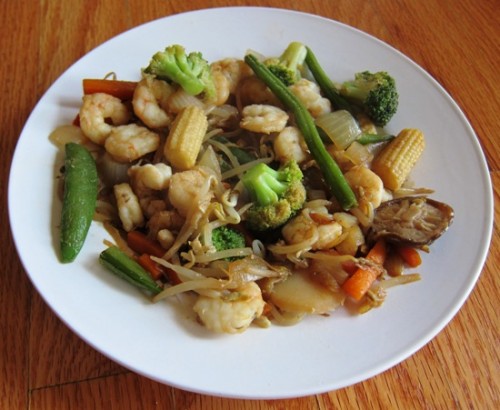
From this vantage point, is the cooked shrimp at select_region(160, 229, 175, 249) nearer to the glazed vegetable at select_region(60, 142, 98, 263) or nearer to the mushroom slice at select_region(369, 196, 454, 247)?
the glazed vegetable at select_region(60, 142, 98, 263)

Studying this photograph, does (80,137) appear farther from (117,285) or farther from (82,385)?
(82,385)

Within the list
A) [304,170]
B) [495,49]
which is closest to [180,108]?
[304,170]

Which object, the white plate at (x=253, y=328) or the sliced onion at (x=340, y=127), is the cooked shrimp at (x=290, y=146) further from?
the white plate at (x=253, y=328)

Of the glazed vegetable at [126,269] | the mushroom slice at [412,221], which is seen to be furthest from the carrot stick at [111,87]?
the mushroom slice at [412,221]

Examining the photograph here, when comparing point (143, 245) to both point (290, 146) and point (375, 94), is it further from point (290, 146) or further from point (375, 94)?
point (375, 94)

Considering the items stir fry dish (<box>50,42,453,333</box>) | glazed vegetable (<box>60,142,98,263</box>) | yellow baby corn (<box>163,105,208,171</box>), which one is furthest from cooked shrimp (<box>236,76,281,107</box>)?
glazed vegetable (<box>60,142,98,263</box>)

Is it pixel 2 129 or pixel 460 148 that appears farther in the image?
pixel 2 129
